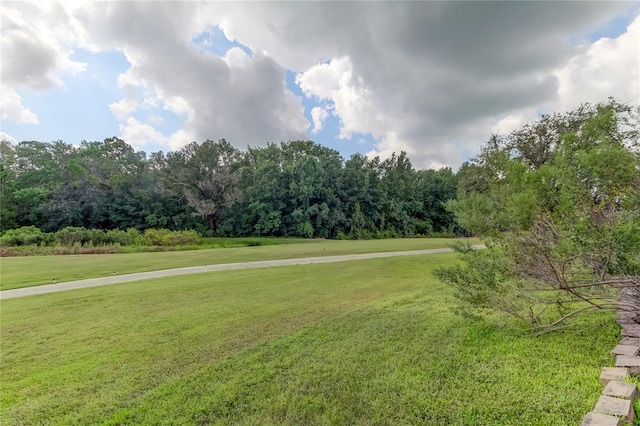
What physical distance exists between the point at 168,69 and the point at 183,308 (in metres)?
10.8

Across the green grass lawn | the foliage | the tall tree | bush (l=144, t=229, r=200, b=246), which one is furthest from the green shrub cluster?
the foliage

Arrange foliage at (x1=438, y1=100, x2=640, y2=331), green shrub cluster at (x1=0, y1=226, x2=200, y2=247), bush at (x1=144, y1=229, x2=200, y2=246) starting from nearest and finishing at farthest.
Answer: foliage at (x1=438, y1=100, x2=640, y2=331), green shrub cluster at (x1=0, y1=226, x2=200, y2=247), bush at (x1=144, y1=229, x2=200, y2=246)

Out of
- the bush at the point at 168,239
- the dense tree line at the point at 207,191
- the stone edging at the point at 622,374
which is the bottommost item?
the stone edging at the point at 622,374

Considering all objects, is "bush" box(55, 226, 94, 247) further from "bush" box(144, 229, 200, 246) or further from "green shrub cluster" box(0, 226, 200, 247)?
"bush" box(144, 229, 200, 246)

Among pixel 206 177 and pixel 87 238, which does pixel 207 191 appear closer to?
pixel 206 177

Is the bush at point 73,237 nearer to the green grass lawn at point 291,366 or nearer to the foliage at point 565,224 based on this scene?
the green grass lawn at point 291,366

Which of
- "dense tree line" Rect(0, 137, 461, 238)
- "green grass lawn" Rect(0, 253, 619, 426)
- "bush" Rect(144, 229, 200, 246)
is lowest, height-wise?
"green grass lawn" Rect(0, 253, 619, 426)

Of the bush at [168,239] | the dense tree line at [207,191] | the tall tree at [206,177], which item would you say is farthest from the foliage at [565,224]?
the tall tree at [206,177]

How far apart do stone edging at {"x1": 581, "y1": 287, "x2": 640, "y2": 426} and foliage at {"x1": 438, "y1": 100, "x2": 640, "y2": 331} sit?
171 mm

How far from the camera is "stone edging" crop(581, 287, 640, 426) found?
1.93 m

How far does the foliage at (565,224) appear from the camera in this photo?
9.30 ft

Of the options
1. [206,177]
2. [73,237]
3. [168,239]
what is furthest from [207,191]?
[73,237]

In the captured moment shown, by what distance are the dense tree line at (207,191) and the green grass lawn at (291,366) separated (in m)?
27.0

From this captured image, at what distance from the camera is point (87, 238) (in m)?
19.9
